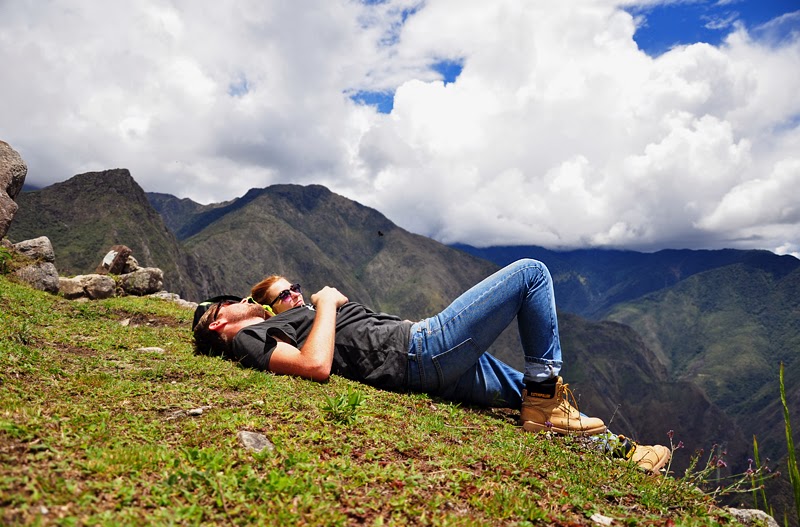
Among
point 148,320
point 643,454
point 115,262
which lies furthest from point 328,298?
point 115,262

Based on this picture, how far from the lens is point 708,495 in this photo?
5.39 metres

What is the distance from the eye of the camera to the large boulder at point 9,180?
19344 mm

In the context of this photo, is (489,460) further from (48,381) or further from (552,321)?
(48,381)

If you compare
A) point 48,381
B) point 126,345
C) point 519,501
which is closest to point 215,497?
point 519,501

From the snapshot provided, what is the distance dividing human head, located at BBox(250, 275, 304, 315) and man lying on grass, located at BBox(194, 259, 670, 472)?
48 cm

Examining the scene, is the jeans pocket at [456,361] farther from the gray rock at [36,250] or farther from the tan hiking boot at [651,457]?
the gray rock at [36,250]

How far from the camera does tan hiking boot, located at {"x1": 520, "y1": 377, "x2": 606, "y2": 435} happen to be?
717cm

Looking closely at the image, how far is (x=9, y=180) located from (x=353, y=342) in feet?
68.5

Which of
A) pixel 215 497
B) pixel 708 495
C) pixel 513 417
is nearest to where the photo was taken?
pixel 215 497

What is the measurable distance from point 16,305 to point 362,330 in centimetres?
1036

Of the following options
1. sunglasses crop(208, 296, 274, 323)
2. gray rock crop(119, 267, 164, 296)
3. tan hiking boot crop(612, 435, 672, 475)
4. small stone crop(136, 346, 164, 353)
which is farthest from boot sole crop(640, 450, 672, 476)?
gray rock crop(119, 267, 164, 296)

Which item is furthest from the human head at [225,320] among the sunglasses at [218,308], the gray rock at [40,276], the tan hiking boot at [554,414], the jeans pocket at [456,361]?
the gray rock at [40,276]

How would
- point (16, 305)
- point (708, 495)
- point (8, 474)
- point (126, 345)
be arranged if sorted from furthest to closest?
point (16, 305) < point (126, 345) < point (708, 495) < point (8, 474)

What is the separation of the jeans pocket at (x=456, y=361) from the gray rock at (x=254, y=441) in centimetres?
312
